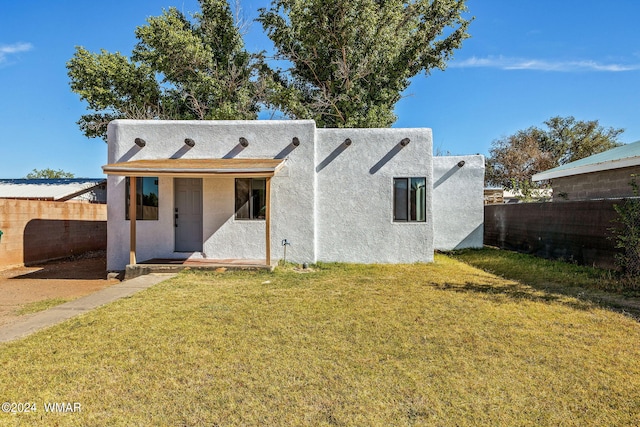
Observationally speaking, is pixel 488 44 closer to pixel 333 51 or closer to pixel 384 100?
pixel 384 100

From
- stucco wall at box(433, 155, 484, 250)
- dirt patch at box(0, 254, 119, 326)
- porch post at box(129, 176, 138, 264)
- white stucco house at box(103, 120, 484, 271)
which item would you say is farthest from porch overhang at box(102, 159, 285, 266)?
stucco wall at box(433, 155, 484, 250)

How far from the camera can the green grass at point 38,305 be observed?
6.03 metres

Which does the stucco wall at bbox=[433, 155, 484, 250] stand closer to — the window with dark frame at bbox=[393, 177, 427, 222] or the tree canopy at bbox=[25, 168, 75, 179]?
the window with dark frame at bbox=[393, 177, 427, 222]

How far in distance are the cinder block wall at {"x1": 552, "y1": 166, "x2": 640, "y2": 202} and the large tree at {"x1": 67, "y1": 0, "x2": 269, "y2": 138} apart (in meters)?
16.3

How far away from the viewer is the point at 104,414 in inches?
111

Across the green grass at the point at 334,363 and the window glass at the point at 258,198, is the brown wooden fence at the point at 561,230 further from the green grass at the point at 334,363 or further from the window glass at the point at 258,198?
the window glass at the point at 258,198

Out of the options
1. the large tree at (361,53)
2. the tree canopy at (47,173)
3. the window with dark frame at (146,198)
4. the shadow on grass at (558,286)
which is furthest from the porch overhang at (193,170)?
the tree canopy at (47,173)

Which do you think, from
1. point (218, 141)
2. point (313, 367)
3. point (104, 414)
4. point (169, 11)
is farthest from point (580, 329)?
point (169, 11)

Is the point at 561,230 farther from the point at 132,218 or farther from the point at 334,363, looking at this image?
the point at 132,218

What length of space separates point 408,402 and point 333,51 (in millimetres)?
19232

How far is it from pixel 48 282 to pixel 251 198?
5596 mm

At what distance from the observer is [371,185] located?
10555mm

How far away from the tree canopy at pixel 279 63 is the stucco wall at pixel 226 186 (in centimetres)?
876

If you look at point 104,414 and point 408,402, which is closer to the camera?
point 104,414
